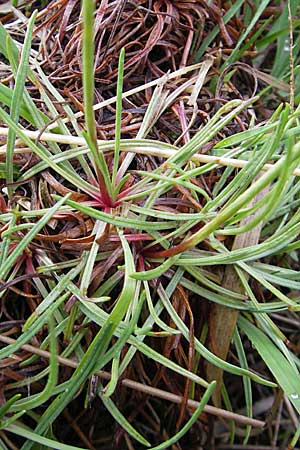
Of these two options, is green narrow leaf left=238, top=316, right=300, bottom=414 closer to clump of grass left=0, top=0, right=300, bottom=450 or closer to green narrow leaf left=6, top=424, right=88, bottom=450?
clump of grass left=0, top=0, right=300, bottom=450

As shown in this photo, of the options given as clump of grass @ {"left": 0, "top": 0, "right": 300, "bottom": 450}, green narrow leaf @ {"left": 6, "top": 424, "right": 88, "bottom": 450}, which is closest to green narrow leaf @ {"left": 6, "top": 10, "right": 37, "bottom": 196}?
clump of grass @ {"left": 0, "top": 0, "right": 300, "bottom": 450}

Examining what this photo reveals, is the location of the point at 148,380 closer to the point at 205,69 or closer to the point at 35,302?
the point at 35,302

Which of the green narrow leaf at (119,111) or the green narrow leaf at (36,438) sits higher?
the green narrow leaf at (119,111)

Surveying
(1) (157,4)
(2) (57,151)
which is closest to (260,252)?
(2) (57,151)

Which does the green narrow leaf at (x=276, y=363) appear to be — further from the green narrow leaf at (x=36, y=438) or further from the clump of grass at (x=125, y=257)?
the green narrow leaf at (x=36, y=438)

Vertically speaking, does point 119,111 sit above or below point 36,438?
above

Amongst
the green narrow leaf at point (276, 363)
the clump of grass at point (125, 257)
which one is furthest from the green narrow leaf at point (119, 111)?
the green narrow leaf at point (276, 363)

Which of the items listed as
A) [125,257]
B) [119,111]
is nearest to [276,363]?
[125,257]

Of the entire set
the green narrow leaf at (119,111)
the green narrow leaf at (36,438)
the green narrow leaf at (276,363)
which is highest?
the green narrow leaf at (119,111)

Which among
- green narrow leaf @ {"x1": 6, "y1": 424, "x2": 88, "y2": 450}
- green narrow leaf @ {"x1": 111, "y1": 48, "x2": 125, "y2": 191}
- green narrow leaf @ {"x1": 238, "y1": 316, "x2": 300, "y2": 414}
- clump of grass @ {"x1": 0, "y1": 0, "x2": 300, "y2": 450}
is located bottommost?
green narrow leaf @ {"x1": 6, "y1": 424, "x2": 88, "y2": 450}

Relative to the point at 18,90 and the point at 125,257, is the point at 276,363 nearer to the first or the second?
the point at 125,257
